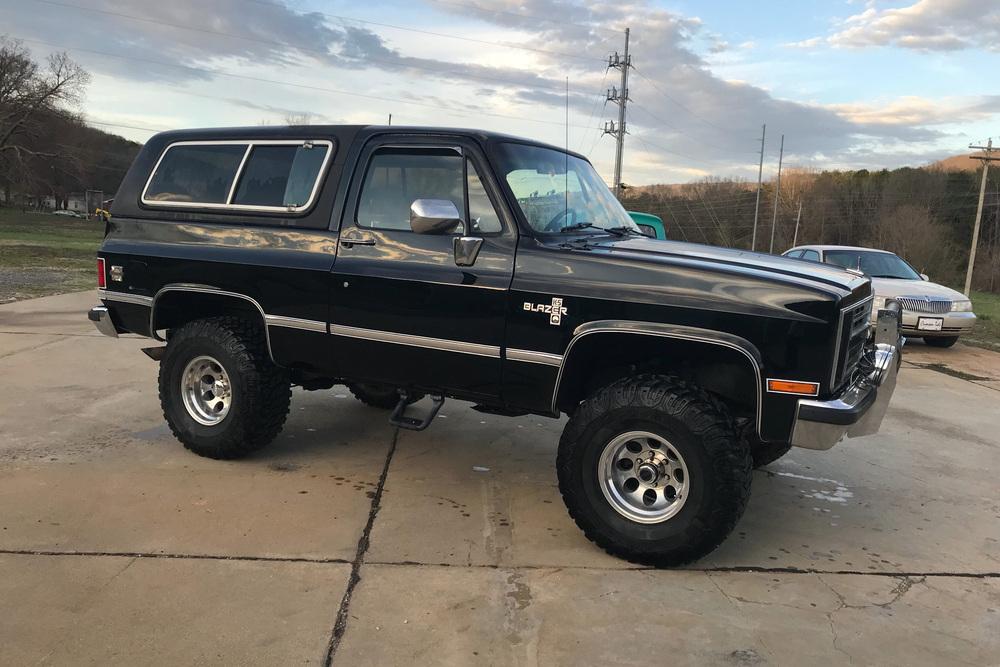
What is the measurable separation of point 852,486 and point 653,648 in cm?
275

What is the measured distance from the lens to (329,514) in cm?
408

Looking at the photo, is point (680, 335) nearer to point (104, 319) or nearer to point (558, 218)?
point (558, 218)

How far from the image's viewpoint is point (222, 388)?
4.96 metres

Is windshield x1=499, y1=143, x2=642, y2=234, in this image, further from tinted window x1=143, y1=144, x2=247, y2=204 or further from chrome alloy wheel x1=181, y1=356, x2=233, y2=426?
chrome alloy wheel x1=181, y1=356, x2=233, y2=426

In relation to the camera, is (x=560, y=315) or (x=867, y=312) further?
(x=867, y=312)

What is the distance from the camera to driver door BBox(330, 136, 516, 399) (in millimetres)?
3922

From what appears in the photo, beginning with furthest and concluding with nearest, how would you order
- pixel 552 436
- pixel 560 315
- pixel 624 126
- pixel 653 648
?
pixel 624 126, pixel 552 436, pixel 560 315, pixel 653 648

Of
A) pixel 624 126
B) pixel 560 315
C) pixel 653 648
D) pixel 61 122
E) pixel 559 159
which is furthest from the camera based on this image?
pixel 61 122

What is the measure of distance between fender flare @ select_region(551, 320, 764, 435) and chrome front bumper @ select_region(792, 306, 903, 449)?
0.20 meters

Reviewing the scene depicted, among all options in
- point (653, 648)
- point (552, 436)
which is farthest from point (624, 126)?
point (653, 648)

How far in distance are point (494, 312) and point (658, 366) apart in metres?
0.93

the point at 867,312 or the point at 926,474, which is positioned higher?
the point at 867,312

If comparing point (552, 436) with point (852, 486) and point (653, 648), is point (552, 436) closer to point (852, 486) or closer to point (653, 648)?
point (852, 486)

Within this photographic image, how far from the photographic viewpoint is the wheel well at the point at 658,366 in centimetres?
354
